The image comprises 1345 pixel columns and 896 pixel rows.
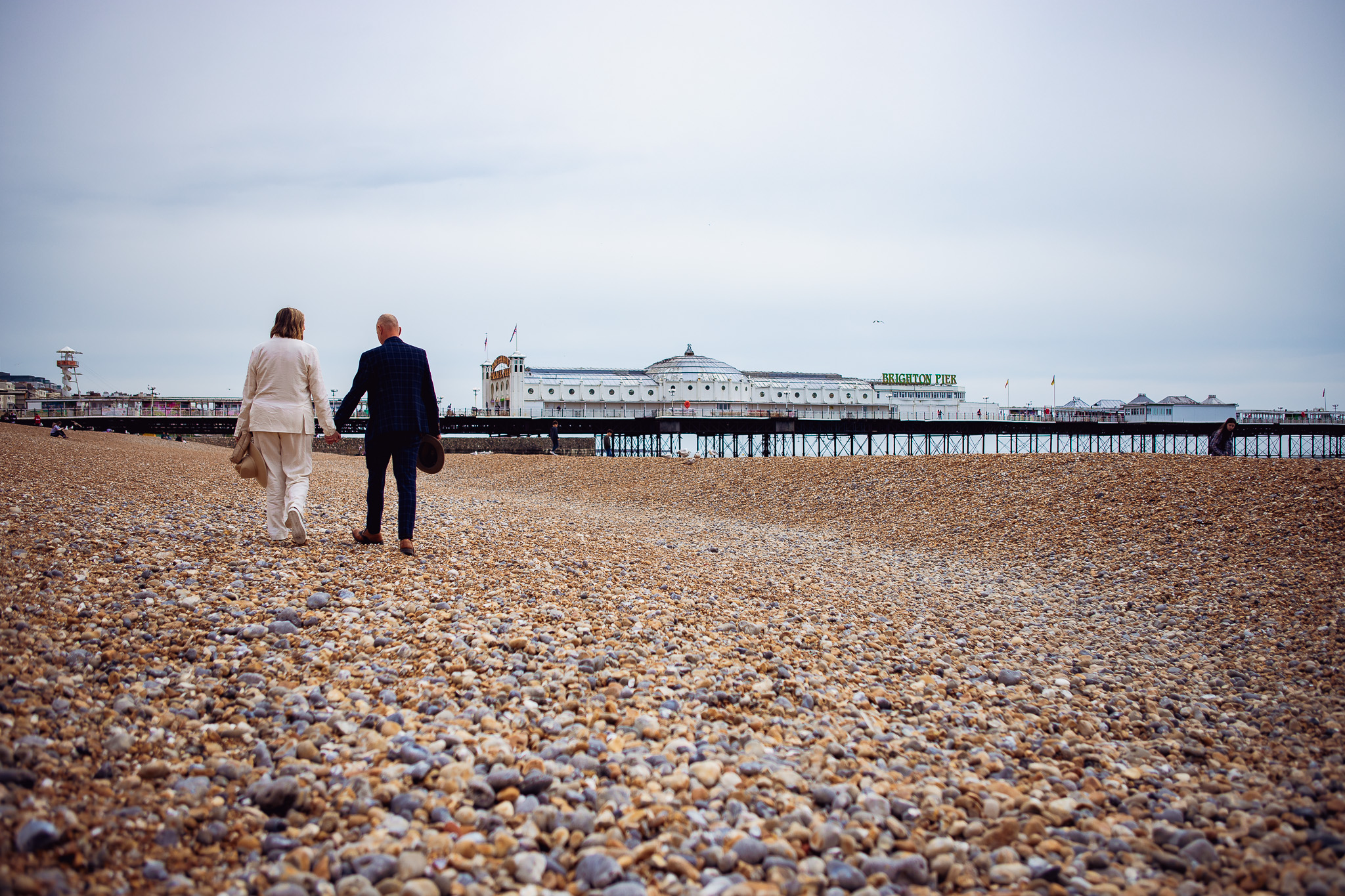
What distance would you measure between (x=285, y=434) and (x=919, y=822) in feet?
15.8

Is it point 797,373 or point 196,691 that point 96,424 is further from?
point 797,373

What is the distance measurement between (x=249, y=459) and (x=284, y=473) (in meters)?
0.26

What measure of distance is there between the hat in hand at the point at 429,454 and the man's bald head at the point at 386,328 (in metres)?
0.78

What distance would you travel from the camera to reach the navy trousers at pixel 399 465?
17.4ft

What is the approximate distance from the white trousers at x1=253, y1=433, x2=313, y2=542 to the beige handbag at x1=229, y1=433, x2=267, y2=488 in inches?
1.5

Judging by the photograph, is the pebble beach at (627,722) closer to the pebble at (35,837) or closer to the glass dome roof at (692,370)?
the pebble at (35,837)

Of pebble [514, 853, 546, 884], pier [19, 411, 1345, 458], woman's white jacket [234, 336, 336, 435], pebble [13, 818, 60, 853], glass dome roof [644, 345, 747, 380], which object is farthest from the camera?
glass dome roof [644, 345, 747, 380]

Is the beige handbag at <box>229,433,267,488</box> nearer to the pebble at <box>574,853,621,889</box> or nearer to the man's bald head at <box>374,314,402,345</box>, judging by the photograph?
the man's bald head at <box>374,314,402,345</box>

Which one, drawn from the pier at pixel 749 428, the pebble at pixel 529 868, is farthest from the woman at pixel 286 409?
the pier at pixel 749 428

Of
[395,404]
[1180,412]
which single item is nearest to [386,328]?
[395,404]

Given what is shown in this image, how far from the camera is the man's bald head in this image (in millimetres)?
5383

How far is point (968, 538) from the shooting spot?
375 inches

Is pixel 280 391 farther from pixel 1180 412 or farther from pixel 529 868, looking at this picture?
pixel 1180 412

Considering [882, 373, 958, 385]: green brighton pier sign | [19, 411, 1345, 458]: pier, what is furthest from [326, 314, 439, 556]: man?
[882, 373, 958, 385]: green brighton pier sign
